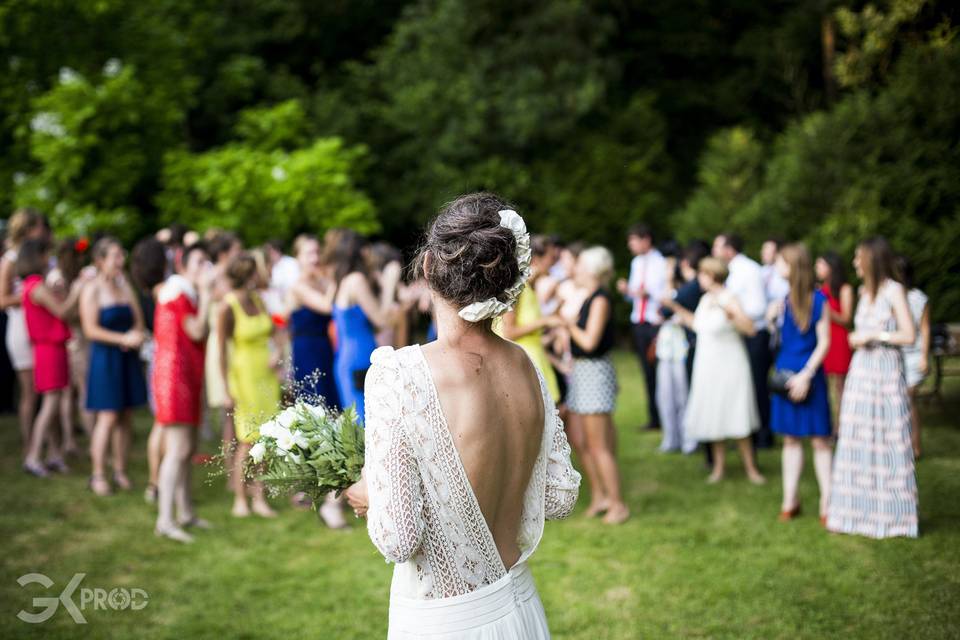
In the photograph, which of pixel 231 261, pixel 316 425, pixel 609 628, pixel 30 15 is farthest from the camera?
pixel 30 15

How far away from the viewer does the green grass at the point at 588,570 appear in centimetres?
500

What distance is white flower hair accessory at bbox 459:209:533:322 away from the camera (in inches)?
101

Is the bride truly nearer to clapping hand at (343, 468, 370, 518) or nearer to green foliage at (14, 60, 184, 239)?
clapping hand at (343, 468, 370, 518)

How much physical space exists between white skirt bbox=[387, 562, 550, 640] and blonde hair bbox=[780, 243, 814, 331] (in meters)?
4.58

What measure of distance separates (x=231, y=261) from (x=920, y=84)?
33.4ft

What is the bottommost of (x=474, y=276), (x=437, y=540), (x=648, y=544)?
(x=648, y=544)

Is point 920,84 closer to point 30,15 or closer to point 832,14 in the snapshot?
point 832,14

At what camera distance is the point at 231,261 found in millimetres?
7070

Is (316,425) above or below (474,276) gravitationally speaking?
below

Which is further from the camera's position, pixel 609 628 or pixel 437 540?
pixel 609 628

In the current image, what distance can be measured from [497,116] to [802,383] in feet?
45.7

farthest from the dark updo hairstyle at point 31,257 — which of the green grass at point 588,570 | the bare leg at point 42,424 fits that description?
the green grass at point 588,570

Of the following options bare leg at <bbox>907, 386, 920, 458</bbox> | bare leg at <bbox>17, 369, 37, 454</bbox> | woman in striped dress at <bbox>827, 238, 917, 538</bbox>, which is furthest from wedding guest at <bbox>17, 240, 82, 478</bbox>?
bare leg at <bbox>907, 386, 920, 458</bbox>

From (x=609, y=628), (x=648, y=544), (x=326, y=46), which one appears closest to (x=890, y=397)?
(x=648, y=544)
